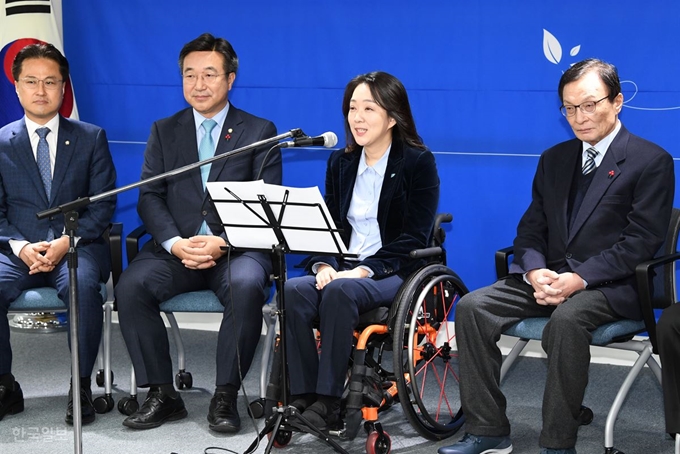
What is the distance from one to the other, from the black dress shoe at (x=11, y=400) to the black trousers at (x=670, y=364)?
271cm

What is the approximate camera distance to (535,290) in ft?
12.4

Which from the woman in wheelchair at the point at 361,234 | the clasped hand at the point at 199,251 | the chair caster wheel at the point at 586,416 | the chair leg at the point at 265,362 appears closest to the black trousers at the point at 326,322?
the woman in wheelchair at the point at 361,234

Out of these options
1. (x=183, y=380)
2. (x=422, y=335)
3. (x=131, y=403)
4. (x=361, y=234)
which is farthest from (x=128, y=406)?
(x=422, y=335)

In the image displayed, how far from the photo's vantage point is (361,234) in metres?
4.10

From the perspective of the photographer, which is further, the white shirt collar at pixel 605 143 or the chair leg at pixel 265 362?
the chair leg at pixel 265 362

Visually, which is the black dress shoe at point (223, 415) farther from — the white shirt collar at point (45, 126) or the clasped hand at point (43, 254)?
the white shirt collar at point (45, 126)

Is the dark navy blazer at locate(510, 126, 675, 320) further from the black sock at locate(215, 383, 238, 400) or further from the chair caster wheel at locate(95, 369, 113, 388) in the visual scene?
the chair caster wheel at locate(95, 369, 113, 388)

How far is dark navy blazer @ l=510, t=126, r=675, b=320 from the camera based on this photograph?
363 centimetres

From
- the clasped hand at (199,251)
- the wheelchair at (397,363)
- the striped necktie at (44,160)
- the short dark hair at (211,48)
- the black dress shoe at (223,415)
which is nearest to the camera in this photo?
the wheelchair at (397,363)

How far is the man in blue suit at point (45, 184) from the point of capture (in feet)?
14.3

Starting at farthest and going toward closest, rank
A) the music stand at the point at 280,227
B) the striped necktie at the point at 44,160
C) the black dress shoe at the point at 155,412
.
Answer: the striped necktie at the point at 44,160 → the black dress shoe at the point at 155,412 → the music stand at the point at 280,227

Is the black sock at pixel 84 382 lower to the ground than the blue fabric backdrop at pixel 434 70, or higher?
lower

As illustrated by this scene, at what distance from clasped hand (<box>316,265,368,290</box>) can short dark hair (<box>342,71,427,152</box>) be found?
590 millimetres

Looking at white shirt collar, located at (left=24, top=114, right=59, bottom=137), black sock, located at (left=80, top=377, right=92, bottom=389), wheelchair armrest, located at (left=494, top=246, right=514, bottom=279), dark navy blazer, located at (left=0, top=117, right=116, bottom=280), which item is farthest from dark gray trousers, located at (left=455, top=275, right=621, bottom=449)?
white shirt collar, located at (left=24, top=114, right=59, bottom=137)
